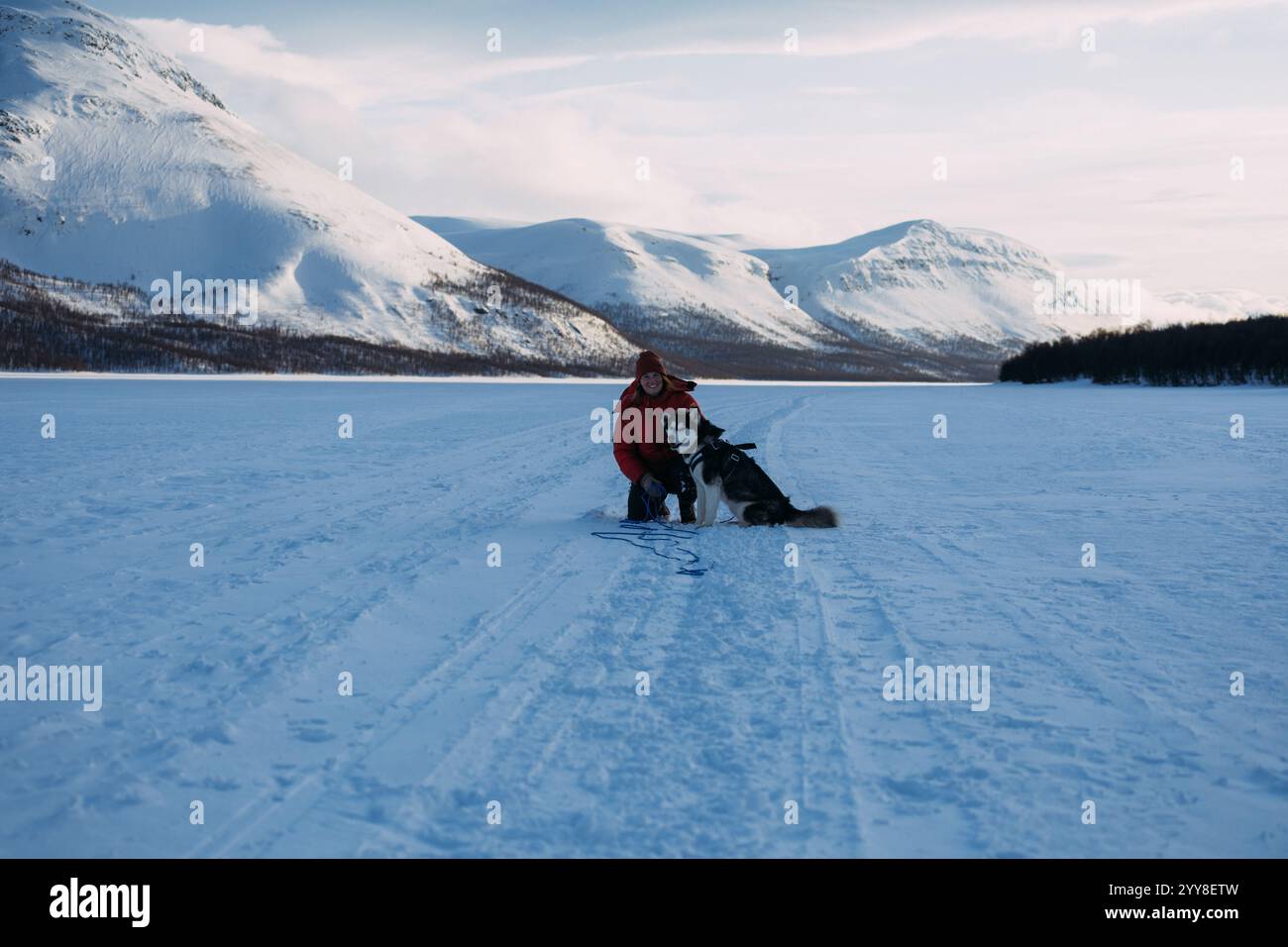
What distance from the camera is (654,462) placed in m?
9.30

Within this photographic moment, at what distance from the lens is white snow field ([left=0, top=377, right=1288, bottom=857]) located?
3.10 m

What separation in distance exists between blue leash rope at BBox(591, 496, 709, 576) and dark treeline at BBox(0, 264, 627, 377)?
8766 cm

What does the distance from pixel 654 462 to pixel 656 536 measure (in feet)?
3.54

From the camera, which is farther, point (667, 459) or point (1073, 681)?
point (667, 459)

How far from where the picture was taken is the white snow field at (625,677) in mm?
3096

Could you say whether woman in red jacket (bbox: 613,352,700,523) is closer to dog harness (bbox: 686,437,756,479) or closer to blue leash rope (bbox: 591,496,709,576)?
blue leash rope (bbox: 591,496,709,576)

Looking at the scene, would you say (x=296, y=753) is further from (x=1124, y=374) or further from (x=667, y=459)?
(x=1124, y=374)

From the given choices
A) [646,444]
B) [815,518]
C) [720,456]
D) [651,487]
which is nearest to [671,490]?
[651,487]

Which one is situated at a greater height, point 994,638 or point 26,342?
point 26,342

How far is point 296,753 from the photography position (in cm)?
359

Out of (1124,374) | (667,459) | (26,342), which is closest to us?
(667,459)

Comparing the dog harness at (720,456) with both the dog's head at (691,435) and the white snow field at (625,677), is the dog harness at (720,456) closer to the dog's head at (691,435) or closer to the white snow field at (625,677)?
the dog's head at (691,435)
